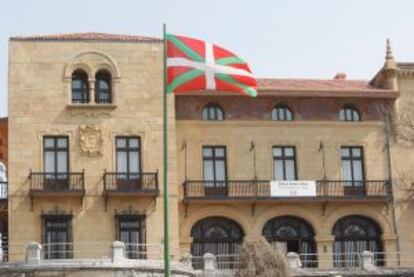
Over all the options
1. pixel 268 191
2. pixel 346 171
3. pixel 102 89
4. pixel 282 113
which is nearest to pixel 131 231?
pixel 102 89

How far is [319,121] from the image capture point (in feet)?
158

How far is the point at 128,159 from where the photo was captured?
148 feet

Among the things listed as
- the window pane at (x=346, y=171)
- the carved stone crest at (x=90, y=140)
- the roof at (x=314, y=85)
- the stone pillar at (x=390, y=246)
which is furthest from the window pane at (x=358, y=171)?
the carved stone crest at (x=90, y=140)

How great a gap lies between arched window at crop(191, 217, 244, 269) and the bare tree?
781 cm

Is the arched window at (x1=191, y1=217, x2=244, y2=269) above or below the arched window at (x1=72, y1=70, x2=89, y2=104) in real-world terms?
below

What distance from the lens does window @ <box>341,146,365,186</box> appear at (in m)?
47.9

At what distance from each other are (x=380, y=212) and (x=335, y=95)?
5.59 metres

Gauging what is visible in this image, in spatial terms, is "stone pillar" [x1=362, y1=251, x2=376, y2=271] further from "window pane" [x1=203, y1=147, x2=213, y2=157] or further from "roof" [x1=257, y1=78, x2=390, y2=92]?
"window pane" [x1=203, y1=147, x2=213, y2=157]

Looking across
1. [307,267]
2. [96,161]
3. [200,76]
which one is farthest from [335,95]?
[200,76]

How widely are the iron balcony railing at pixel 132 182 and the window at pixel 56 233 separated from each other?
2.20m

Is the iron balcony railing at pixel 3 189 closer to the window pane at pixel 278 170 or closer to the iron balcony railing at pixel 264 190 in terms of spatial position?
the iron balcony railing at pixel 264 190

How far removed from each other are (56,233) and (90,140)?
4110 millimetres

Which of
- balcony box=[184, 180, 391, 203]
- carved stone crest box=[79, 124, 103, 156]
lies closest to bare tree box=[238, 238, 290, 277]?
balcony box=[184, 180, 391, 203]

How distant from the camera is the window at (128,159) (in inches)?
1758
